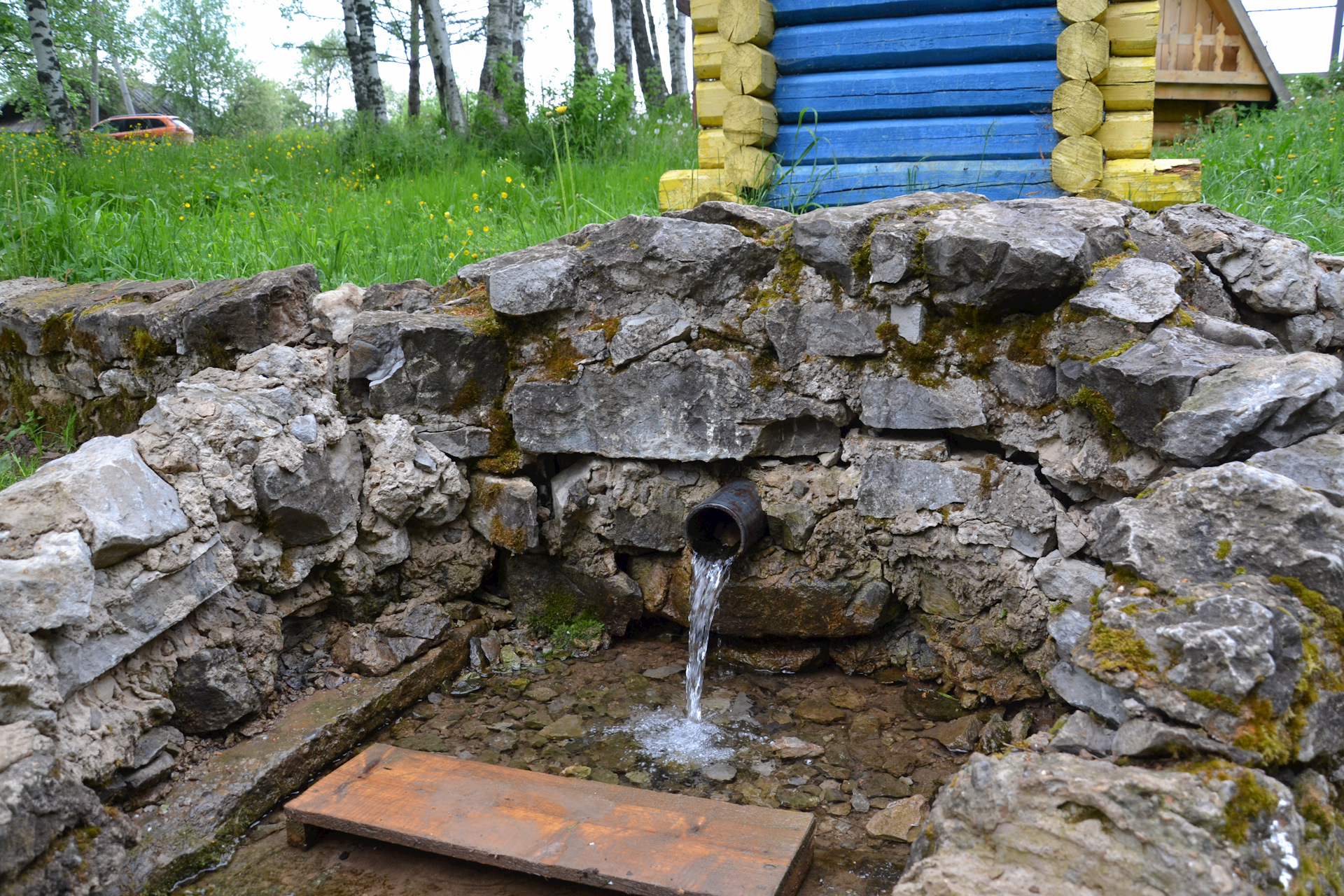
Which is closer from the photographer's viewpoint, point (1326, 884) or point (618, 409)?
point (1326, 884)

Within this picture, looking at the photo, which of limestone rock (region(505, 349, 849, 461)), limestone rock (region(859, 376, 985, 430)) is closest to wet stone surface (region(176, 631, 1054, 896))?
limestone rock (region(505, 349, 849, 461))

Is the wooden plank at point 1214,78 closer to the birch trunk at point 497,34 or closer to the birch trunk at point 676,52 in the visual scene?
the birch trunk at point 497,34

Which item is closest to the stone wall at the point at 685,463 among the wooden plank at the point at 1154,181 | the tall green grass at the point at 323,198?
the tall green grass at the point at 323,198

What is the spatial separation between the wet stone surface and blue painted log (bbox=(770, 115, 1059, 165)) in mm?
2857

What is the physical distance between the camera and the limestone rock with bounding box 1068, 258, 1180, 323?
279 centimetres

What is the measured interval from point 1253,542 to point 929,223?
5.14ft

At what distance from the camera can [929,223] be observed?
3115mm

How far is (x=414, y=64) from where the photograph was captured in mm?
15414

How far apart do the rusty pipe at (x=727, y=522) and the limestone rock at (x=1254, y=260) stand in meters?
1.75

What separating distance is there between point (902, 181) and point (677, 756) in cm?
331

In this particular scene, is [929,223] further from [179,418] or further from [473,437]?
[179,418]

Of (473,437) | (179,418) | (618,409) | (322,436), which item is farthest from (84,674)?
(618,409)

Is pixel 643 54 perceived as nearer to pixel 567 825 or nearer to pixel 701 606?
pixel 701 606

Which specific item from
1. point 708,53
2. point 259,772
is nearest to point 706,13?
point 708,53
